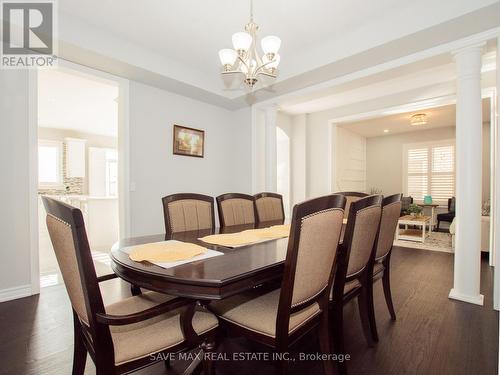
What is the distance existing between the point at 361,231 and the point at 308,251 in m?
0.55

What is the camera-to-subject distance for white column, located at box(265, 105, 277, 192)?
13.8 ft

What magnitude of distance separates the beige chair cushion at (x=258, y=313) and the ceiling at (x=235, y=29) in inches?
91.5

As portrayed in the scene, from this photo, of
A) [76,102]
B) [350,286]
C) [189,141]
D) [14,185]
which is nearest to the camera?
[350,286]

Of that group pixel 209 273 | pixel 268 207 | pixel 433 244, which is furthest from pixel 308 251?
pixel 433 244

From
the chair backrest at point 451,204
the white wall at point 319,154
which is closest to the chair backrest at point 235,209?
the white wall at point 319,154

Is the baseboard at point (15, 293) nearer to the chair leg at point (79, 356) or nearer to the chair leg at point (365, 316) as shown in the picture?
the chair leg at point (79, 356)

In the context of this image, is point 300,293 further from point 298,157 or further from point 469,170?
point 298,157

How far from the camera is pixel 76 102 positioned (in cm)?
468

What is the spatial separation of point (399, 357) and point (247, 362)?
37.1 inches

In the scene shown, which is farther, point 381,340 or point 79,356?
point 381,340

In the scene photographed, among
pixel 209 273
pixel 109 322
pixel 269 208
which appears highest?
pixel 269 208

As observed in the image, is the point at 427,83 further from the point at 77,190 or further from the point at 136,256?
the point at 77,190

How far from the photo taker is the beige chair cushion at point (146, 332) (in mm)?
1018

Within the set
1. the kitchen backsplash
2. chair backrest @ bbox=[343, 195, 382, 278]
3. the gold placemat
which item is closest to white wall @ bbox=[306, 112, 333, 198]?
chair backrest @ bbox=[343, 195, 382, 278]
